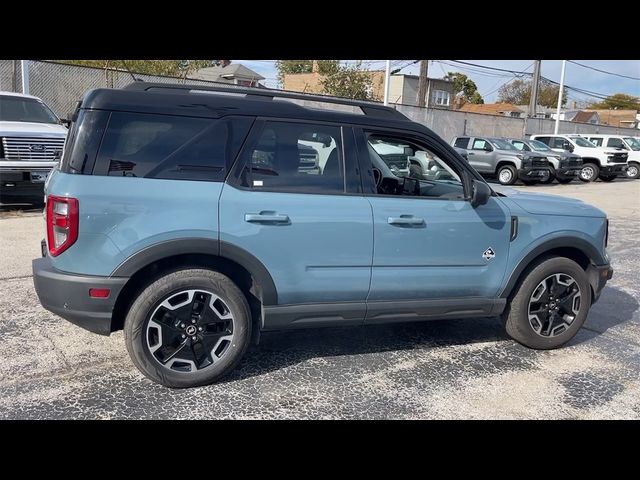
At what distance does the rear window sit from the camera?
129 inches

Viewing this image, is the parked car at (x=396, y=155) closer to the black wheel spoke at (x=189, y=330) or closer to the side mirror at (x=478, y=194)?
the side mirror at (x=478, y=194)

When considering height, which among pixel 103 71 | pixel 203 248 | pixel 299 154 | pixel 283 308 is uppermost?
pixel 103 71

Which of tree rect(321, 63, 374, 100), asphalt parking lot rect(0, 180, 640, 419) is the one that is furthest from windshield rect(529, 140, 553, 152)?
asphalt parking lot rect(0, 180, 640, 419)

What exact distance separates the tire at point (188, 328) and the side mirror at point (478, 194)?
1.84 metres

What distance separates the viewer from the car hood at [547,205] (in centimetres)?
429

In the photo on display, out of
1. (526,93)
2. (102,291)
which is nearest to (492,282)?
(102,291)

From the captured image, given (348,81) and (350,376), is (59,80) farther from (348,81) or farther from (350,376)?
(348,81)

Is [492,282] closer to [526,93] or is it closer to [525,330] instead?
Answer: [525,330]

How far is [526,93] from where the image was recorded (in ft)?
273

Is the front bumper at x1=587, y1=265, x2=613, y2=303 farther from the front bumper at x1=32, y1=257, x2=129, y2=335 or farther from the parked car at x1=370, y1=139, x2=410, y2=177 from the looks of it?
the front bumper at x1=32, y1=257, x2=129, y2=335

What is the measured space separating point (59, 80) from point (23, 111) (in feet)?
14.7

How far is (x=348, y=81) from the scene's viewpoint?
85.3 ft

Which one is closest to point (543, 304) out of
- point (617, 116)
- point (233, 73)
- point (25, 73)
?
point (25, 73)

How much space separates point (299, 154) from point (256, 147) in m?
0.31
